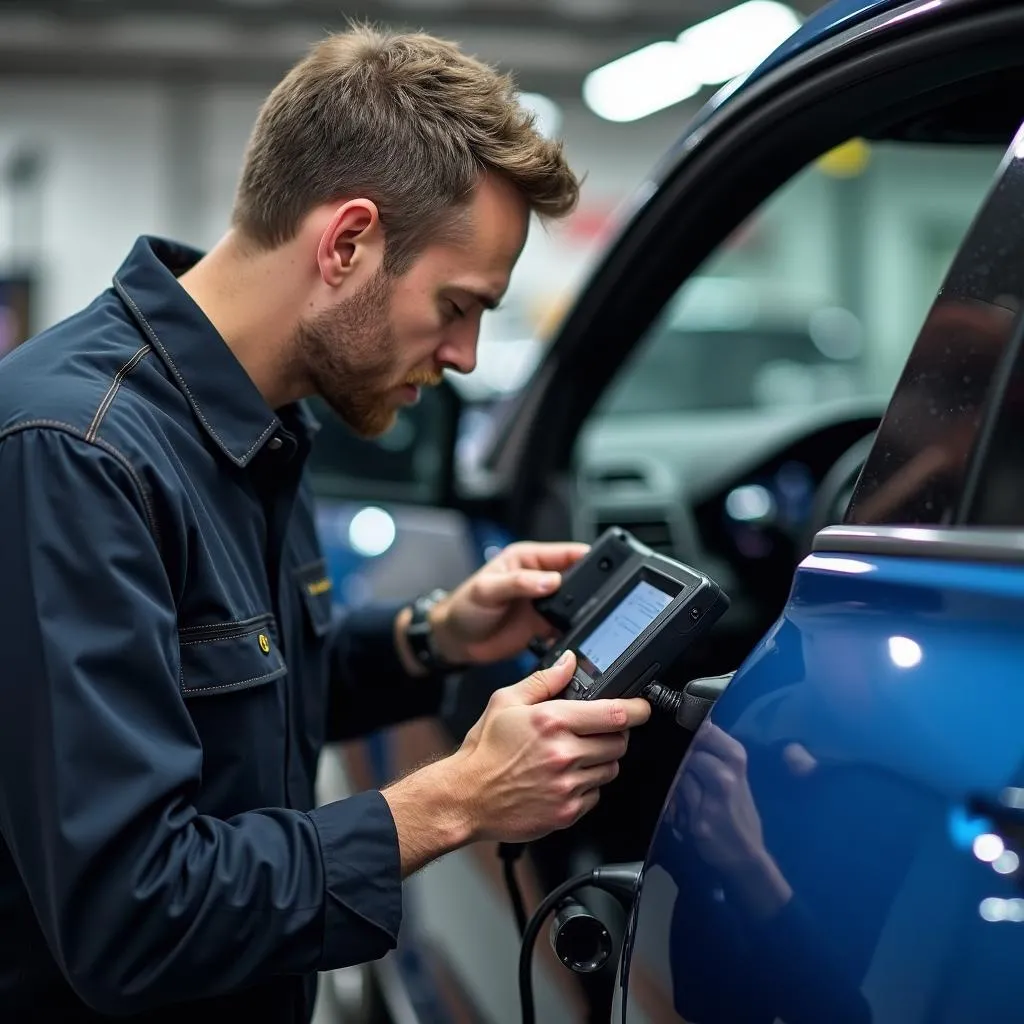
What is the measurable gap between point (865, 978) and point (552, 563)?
0.87m

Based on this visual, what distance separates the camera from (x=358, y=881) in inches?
43.6

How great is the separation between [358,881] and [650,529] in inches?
60.1

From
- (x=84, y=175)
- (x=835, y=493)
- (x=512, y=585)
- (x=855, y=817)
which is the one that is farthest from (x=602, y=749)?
(x=84, y=175)

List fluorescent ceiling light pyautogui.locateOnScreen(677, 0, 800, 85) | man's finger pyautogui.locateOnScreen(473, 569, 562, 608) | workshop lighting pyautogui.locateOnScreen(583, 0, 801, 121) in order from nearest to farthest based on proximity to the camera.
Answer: man's finger pyautogui.locateOnScreen(473, 569, 562, 608) → fluorescent ceiling light pyautogui.locateOnScreen(677, 0, 800, 85) → workshop lighting pyautogui.locateOnScreen(583, 0, 801, 121)

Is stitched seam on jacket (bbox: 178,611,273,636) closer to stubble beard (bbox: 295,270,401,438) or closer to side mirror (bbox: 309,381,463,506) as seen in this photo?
stubble beard (bbox: 295,270,401,438)

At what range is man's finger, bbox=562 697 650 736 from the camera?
43.9 inches

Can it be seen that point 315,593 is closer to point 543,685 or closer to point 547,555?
point 547,555

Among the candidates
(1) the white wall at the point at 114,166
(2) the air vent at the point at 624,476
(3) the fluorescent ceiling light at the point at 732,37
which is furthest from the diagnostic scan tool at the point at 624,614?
(1) the white wall at the point at 114,166

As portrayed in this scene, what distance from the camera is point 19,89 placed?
439 inches

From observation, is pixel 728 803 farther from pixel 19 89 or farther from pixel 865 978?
pixel 19 89

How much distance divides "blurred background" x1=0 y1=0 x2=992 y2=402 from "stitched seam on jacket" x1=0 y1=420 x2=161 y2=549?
301 inches

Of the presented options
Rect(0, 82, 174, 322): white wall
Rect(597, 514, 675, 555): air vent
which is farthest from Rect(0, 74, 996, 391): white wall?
Rect(597, 514, 675, 555): air vent

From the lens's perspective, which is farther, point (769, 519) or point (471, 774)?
point (769, 519)

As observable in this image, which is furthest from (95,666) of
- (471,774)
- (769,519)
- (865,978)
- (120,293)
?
(769,519)
